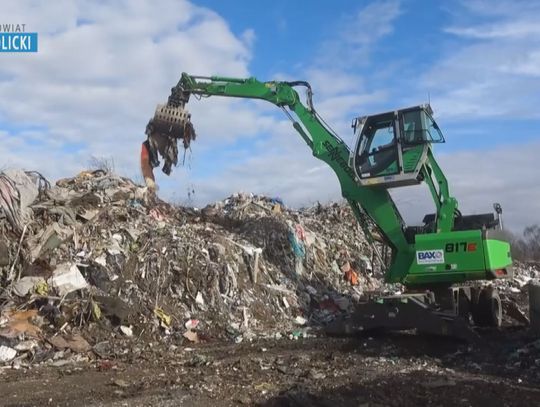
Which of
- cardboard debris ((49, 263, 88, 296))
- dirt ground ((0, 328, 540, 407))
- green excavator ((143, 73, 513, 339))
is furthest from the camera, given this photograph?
cardboard debris ((49, 263, 88, 296))

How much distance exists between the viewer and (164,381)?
693cm

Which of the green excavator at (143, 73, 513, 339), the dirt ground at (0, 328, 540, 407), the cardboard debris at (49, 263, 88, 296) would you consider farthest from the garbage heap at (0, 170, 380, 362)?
the green excavator at (143, 73, 513, 339)

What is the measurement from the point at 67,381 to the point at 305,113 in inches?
271

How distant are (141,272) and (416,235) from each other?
472cm

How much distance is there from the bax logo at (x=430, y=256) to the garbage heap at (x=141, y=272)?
7.67 ft

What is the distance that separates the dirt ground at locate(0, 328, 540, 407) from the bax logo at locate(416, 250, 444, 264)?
114 centimetres

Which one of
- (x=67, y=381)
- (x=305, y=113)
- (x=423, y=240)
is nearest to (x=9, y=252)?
(x=67, y=381)

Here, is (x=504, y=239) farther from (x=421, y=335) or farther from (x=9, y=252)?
(x=9, y=252)

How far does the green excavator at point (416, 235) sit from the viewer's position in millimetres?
9078

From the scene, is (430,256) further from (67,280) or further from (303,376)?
(67,280)

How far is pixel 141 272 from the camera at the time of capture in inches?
Answer: 440

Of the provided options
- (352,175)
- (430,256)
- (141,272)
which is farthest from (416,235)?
(141,272)

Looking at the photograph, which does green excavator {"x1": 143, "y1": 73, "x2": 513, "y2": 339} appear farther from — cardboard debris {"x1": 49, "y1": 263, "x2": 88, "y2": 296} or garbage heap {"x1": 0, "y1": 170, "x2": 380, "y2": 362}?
cardboard debris {"x1": 49, "y1": 263, "x2": 88, "y2": 296}

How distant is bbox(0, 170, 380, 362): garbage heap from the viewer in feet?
32.0
